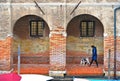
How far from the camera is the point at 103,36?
31422 millimetres

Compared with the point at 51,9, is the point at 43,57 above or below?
below

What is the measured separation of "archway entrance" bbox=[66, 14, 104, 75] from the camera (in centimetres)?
3231

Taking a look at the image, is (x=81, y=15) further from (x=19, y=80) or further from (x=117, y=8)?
(x=19, y=80)

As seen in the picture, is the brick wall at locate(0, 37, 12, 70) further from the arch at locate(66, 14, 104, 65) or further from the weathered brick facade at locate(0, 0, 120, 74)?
the arch at locate(66, 14, 104, 65)

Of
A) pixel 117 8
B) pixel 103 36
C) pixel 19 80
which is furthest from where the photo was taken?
pixel 103 36

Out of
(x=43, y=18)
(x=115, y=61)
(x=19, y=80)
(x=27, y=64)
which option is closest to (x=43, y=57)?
(x=27, y=64)

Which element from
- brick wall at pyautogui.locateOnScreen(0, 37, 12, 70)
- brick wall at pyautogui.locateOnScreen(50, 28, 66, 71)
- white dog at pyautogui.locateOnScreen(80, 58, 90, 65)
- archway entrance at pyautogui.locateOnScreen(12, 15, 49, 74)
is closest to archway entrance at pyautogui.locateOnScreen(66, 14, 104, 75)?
white dog at pyautogui.locateOnScreen(80, 58, 90, 65)

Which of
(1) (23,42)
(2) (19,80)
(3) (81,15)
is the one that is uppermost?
(3) (81,15)

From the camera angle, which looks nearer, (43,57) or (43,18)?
(43,18)

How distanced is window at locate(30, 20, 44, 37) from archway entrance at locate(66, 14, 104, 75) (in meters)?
2.05

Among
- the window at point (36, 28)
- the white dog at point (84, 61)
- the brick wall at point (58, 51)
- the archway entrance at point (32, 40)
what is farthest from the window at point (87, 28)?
the brick wall at point (58, 51)

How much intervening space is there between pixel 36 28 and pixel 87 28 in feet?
12.6

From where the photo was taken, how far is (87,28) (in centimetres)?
3241

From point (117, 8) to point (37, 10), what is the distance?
216 inches
